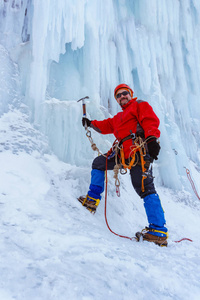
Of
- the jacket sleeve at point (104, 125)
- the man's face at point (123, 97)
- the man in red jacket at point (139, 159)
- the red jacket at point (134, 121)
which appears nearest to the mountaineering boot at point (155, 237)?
the man in red jacket at point (139, 159)

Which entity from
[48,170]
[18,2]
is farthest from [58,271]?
[18,2]

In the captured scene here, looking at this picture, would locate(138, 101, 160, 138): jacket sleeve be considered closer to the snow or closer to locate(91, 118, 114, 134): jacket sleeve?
locate(91, 118, 114, 134): jacket sleeve

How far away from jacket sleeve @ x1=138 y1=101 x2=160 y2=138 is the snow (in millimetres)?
1357

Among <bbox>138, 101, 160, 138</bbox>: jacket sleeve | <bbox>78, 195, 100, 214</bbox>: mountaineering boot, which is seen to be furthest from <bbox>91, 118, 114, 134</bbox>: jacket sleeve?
<bbox>78, 195, 100, 214</bbox>: mountaineering boot

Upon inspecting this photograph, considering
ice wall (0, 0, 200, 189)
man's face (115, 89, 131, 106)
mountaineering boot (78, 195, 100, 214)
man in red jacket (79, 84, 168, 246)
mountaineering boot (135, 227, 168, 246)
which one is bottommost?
mountaineering boot (135, 227, 168, 246)

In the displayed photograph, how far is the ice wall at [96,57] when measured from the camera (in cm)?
485

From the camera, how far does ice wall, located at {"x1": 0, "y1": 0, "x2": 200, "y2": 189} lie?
15.9 ft

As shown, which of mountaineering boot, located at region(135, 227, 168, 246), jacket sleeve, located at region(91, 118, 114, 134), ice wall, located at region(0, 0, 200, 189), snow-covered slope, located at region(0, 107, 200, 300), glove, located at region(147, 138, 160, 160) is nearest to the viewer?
snow-covered slope, located at region(0, 107, 200, 300)

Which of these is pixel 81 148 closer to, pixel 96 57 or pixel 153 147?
pixel 153 147

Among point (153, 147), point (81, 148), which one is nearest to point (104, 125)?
point (153, 147)

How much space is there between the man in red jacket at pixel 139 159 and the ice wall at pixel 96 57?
1.74m

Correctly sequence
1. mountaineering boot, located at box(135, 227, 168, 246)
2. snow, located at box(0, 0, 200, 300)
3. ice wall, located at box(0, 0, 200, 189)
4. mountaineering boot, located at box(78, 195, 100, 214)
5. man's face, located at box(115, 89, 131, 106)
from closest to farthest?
snow, located at box(0, 0, 200, 300), mountaineering boot, located at box(135, 227, 168, 246), mountaineering boot, located at box(78, 195, 100, 214), man's face, located at box(115, 89, 131, 106), ice wall, located at box(0, 0, 200, 189)

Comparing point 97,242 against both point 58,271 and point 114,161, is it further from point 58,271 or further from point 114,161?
point 114,161

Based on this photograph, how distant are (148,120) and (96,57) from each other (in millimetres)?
3872
